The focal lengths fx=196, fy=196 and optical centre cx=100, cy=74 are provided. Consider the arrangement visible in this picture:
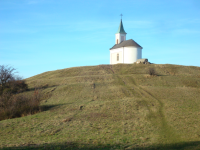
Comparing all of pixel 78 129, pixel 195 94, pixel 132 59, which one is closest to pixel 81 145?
pixel 78 129

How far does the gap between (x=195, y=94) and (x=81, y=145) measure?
20.0 metres

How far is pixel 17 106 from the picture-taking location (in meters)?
20.5

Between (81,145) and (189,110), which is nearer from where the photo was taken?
(81,145)

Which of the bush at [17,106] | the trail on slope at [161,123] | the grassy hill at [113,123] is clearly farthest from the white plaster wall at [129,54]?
the bush at [17,106]

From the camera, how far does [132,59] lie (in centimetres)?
5453

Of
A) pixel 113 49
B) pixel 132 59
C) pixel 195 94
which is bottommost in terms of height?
pixel 195 94

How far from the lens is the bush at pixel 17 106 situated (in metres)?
19.5

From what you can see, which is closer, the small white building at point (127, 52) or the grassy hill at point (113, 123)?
the grassy hill at point (113, 123)

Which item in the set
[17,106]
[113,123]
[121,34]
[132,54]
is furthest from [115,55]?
[113,123]

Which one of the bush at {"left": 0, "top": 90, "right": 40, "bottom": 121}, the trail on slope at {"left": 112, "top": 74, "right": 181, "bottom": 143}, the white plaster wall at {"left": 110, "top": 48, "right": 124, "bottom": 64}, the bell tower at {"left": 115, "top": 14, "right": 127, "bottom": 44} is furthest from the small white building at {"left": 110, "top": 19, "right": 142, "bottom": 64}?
the bush at {"left": 0, "top": 90, "right": 40, "bottom": 121}

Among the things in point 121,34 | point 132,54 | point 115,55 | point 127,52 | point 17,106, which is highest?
point 121,34

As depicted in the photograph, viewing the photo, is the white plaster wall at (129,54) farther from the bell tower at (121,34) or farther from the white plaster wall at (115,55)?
the bell tower at (121,34)

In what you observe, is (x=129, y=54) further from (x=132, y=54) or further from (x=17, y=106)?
(x=17, y=106)

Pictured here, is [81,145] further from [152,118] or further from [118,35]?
[118,35]
